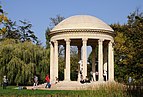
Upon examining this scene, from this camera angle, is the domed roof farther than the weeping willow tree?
No

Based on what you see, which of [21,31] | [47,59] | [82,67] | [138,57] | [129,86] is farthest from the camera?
[21,31]

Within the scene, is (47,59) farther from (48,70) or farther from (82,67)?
(82,67)

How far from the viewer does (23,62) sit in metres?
63.2

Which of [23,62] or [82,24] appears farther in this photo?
[23,62]

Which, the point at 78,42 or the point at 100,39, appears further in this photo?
the point at 78,42

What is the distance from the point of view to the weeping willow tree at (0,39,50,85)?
6175 cm

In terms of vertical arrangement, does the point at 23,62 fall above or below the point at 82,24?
below

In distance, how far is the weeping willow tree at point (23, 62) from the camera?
6175 cm

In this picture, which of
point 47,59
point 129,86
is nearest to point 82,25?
point 47,59

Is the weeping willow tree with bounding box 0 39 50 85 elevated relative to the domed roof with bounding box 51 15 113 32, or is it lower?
lower

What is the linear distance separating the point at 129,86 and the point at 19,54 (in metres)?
41.7

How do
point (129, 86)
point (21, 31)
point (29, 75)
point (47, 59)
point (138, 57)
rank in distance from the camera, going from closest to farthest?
point (129, 86), point (138, 57), point (29, 75), point (47, 59), point (21, 31)

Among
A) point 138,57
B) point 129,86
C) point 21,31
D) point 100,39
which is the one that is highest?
point 21,31

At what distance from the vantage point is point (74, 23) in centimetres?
5816
